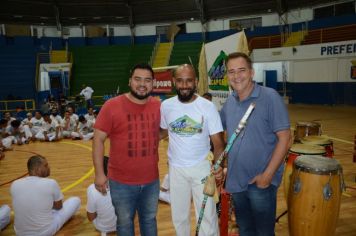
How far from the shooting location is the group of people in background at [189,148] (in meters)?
2.79

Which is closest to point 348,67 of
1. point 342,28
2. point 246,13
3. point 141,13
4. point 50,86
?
point 342,28

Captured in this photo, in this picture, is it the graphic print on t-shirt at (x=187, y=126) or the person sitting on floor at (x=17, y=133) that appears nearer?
the graphic print on t-shirt at (x=187, y=126)

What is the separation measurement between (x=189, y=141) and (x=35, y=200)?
223 cm

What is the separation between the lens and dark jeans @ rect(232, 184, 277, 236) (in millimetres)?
2828

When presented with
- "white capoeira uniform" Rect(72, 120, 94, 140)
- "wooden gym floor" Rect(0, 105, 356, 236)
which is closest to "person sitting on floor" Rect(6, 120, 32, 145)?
"wooden gym floor" Rect(0, 105, 356, 236)

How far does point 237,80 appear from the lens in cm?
280

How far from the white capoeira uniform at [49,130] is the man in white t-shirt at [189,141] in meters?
9.79

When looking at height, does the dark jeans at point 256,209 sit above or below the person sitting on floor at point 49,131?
above

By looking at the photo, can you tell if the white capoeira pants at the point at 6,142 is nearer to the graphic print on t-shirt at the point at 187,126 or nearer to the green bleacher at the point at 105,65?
the graphic print on t-shirt at the point at 187,126

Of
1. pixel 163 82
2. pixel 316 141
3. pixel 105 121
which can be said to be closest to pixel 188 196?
pixel 105 121

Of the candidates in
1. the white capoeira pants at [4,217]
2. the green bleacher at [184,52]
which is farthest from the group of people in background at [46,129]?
the green bleacher at [184,52]

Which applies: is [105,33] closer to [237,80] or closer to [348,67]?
[348,67]

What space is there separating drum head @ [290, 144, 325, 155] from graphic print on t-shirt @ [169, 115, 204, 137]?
1597 mm

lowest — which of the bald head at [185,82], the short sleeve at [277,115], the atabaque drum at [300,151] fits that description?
the atabaque drum at [300,151]
